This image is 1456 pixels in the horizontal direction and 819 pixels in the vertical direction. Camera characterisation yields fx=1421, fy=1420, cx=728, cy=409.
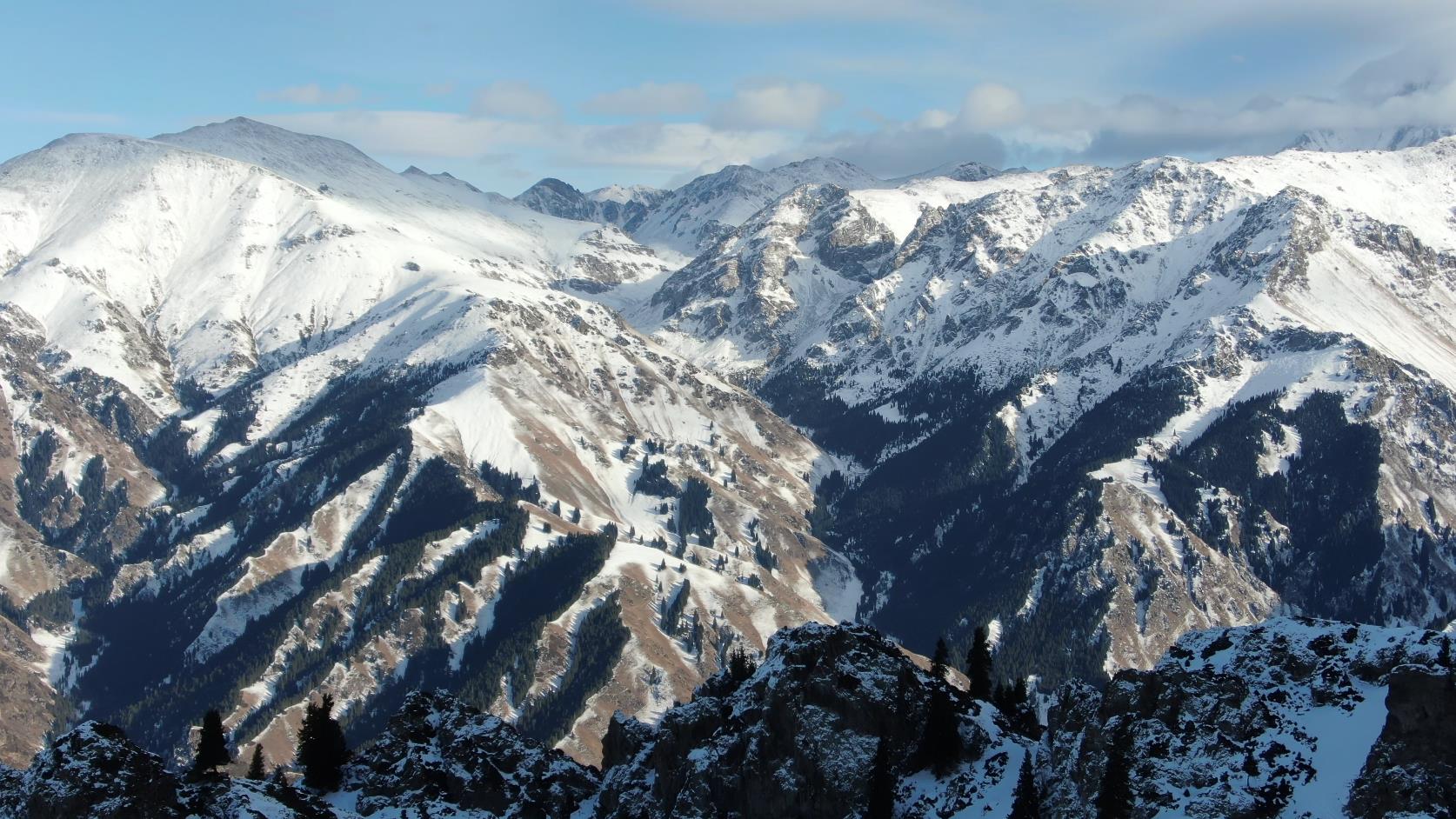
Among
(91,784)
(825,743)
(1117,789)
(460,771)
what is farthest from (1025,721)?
(91,784)

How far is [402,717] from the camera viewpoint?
14575 centimetres

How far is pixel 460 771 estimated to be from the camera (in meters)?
138

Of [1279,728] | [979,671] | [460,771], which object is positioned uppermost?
[979,671]

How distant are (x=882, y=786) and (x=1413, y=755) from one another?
135 feet

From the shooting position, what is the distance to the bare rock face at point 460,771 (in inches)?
5335

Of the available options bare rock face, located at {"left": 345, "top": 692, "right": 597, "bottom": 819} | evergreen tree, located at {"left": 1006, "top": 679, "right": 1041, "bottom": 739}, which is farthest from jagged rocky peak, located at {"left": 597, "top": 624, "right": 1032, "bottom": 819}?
bare rock face, located at {"left": 345, "top": 692, "right": 597, "bottom": 819}

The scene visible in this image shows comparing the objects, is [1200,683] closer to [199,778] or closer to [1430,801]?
[1430,801]

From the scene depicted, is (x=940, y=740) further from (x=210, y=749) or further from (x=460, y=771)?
(x=210, y=749)

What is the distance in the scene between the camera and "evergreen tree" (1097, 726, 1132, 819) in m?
100

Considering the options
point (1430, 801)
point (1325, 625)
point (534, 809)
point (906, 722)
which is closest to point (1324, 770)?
point (1430, 801)

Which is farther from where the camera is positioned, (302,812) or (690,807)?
(690,807)

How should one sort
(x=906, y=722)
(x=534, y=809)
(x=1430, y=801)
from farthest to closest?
1. (x=534, y=809)
2. (x=906, y=722)
3. (x=1430, y=801)

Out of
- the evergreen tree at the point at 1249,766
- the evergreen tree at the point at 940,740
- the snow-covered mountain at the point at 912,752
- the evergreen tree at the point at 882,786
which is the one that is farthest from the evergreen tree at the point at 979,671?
the evergreen tree at the point at 1249,766

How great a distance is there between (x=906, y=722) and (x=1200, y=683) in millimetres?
26898
